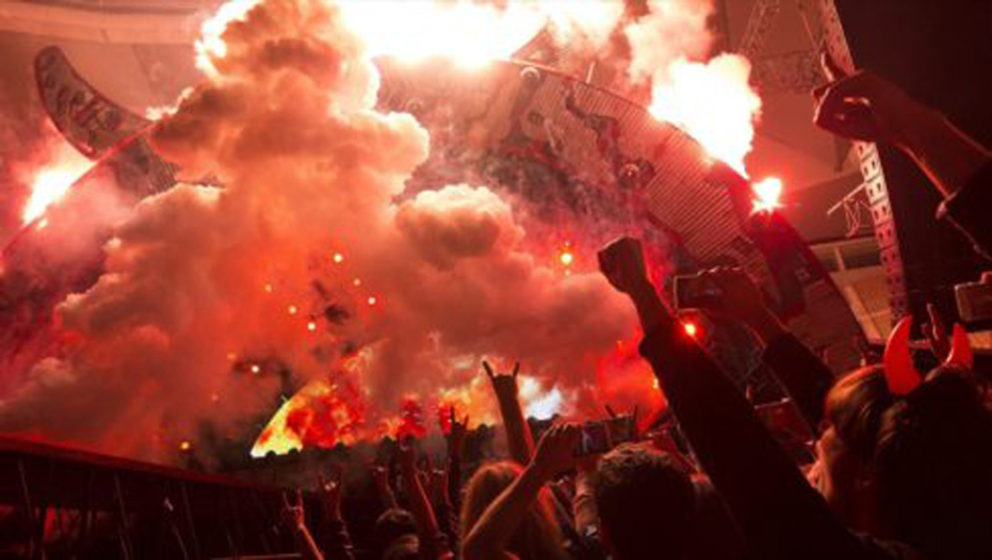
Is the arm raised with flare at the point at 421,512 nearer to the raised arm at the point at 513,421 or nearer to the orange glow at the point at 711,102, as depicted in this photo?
the raised arm at the point at 513,421

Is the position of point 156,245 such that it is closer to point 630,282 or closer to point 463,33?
point 463,33

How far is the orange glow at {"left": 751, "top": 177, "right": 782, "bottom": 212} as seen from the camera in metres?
9.63

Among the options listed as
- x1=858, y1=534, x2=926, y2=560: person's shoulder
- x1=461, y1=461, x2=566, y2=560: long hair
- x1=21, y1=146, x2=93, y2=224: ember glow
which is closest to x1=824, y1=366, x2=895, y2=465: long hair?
x1=858, y1=534, x2=926, y2=560: person's shoulder

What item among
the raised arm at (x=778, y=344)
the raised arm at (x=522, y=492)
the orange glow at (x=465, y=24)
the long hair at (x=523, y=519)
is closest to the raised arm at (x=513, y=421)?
the long hair at (x=523, y=519)

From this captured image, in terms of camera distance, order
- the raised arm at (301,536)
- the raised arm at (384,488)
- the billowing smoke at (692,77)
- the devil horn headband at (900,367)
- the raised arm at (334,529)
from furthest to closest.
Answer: the billowing smoke at (692,77) → the raised arm at (384,488) → the raised arm at (334,529) → the raised arm at (301,536) → the devil horn headband at (900,367)

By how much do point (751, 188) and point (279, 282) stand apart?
6642 mm

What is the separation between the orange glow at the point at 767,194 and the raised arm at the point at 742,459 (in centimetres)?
914

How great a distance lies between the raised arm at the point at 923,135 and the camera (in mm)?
959

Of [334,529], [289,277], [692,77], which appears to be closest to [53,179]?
[289,277]

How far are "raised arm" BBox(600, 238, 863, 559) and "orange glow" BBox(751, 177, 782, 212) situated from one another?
9.14 m

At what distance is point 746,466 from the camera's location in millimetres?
911

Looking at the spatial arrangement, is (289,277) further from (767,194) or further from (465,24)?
(767,194)

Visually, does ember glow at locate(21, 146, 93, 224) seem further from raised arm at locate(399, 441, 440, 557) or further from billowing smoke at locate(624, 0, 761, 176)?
raised arm at locate(399, 441, 440, 557)

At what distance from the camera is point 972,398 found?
1031mm
